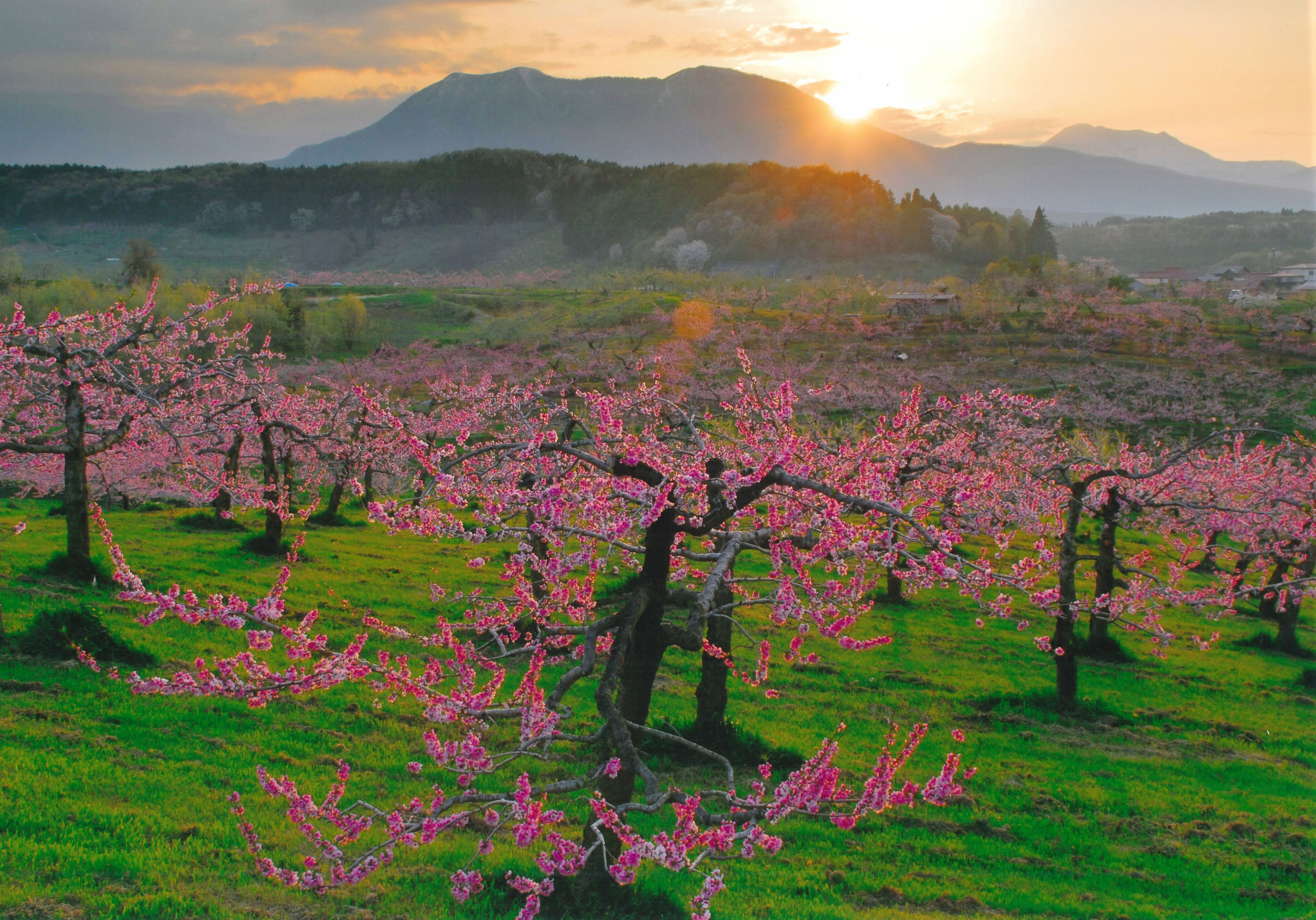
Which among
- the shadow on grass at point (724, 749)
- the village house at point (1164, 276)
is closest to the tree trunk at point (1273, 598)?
the shadow on grass at point (724, 749)

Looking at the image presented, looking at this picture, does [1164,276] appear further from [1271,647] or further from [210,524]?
[210,524]

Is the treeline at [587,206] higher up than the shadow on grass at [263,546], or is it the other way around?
the treeline at [587,206]

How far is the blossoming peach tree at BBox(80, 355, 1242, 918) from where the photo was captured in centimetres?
449

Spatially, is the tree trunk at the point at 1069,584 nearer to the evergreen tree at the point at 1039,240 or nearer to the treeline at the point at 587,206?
the treeline at the point at 587,206

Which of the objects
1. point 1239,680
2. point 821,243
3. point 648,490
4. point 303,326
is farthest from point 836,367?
point 821,243

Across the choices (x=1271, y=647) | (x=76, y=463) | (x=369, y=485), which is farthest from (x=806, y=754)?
(x=369, y=485)

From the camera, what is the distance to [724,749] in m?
10.7

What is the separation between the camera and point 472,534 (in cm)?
649

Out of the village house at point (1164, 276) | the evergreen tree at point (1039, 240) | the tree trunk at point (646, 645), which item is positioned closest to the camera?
the tree trunk at point (646, 645)

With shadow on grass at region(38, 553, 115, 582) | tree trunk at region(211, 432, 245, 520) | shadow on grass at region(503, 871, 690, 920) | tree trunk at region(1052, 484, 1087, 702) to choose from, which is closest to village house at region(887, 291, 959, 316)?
tree trunk at region(1052, 484, 1087, 702)

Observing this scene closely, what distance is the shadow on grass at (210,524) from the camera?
2228 centimetres

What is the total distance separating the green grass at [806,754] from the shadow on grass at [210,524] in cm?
460

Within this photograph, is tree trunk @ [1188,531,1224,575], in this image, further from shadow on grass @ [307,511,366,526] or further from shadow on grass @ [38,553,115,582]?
shadow on grass @ [38,553,115,582]

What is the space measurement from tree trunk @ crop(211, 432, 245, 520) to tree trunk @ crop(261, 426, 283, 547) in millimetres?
812
